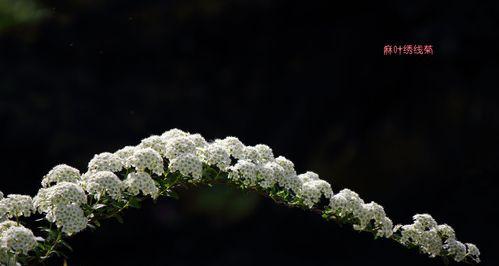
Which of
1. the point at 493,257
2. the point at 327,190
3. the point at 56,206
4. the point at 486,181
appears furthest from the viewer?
the point at 486,181

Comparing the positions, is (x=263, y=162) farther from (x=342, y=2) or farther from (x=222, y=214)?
(x=342, y=2)

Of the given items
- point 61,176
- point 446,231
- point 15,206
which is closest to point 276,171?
point 446,231

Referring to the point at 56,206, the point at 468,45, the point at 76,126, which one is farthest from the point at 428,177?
the point at 56,206

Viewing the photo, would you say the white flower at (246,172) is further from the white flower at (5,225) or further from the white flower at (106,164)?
the white flower at (5,225)

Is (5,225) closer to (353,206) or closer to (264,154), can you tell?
(264,154)

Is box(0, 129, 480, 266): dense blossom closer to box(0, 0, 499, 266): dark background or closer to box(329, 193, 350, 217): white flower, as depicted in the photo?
box(329, 193, 350, 217): white flower

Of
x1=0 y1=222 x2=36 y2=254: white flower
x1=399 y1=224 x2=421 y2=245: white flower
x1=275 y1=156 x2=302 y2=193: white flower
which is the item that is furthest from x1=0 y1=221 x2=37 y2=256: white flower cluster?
x1=399 y1=224 x2=421 y2=245: white flower
